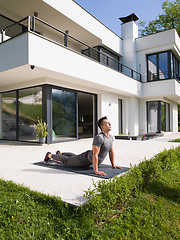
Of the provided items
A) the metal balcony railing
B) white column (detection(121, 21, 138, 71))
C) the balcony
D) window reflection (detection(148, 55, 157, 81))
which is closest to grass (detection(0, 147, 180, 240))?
the balcony

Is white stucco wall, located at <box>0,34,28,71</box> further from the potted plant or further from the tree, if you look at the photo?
the tree

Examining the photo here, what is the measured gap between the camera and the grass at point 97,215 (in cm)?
210

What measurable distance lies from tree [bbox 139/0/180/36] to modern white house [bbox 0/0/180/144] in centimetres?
1020

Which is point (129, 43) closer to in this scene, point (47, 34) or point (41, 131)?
point (47, 34)

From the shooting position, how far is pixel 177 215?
265cm

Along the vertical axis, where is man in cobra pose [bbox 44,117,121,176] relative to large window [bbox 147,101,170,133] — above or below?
below

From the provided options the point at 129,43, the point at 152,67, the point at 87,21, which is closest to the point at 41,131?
the point at 87,21

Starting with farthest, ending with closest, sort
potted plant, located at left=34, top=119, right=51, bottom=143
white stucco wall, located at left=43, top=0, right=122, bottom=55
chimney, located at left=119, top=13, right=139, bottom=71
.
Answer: chimney, located at left=119, top=13, right=139, bottom=71 → white stucco wall, located at left=43, top=0, right=122, bottom=55 → potted plant, located at left=34, top=119, right=51, bottom=143

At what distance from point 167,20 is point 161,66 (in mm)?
14378

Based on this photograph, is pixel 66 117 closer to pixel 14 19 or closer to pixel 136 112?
pixel 14 19

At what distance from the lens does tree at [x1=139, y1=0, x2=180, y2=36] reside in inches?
955

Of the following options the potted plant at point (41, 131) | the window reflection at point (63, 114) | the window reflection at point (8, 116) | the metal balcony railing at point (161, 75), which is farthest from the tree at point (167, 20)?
the potted plant at point (41, 131)

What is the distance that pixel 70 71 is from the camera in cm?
858

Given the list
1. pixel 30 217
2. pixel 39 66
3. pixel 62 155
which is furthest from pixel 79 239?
pixel 39 66
